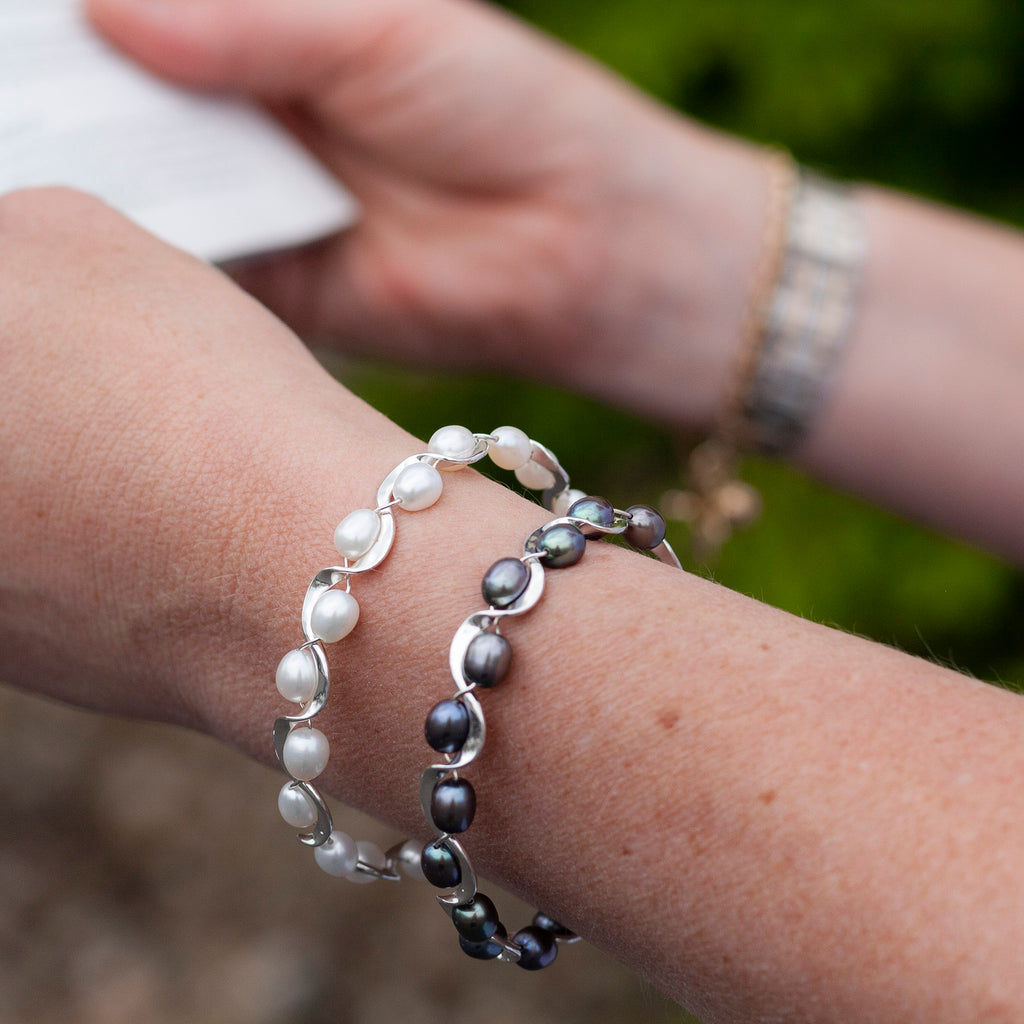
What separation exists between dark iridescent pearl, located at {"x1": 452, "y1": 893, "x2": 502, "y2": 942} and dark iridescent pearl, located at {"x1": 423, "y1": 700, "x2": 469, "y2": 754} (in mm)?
163

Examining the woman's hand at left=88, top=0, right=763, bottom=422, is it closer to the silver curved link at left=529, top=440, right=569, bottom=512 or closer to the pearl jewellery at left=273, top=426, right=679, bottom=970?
the silver curved link at left=529, top=440, right=569, bottom=512

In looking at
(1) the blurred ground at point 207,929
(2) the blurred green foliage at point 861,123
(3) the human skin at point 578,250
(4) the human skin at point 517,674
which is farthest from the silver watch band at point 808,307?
(1) the blurred ground at point 207,929

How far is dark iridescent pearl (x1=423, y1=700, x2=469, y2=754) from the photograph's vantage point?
785mm

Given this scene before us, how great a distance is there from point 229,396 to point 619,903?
0.62 metres

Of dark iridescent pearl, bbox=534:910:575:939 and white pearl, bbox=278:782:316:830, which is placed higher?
white pearl, bbox=278:782:316:830

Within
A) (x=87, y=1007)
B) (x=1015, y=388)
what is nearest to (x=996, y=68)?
(x=1015, y=388)

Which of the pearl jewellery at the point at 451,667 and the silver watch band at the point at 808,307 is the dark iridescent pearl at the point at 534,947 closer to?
the pearl jewellery at the point at 451,667

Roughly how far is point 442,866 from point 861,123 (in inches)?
85.1

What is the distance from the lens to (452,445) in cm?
93

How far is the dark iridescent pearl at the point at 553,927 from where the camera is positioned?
909 mm

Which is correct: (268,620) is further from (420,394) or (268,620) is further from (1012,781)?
(420,394)

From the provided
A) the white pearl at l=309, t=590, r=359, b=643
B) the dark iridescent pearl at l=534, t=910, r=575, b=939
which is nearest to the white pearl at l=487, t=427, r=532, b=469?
the white pearl at l=309, t=590, r=359, b=643

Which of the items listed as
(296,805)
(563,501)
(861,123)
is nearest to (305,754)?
(296,805)

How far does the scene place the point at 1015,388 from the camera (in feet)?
5.82
